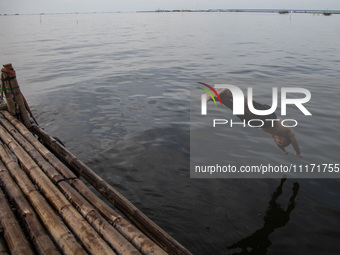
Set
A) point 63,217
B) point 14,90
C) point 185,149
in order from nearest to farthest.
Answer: point 63,217 < point 14,90 < point 185,149

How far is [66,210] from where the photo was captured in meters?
3.94

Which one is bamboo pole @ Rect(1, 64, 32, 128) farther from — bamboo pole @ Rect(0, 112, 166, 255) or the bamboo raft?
bamboo pole @ Rect(0, 112, 166, 255)

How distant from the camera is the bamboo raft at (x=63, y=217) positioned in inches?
130

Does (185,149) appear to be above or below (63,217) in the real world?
below

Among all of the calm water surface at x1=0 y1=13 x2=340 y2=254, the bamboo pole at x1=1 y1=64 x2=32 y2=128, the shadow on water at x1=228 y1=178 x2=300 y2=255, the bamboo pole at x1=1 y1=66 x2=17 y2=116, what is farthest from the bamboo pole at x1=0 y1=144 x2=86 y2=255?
the bamboo pole at x1=1 y1=66 x2=17 y2=116

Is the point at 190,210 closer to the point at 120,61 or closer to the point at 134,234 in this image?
the point at 134,234

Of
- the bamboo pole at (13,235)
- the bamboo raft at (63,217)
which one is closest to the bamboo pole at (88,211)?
the bamboo raft at (63,217)

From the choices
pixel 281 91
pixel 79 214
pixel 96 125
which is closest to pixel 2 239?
pixel 79 214

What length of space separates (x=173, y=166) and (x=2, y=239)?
16.1 ft

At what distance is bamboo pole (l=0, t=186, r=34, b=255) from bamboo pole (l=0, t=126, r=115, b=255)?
561mm

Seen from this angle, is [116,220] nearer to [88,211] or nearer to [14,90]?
[88,211]

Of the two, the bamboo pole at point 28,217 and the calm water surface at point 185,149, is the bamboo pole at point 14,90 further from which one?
the bamboo pole at point 28,217

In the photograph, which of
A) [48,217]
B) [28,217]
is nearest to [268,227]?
[48,217]

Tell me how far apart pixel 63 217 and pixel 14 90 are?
5.54m
